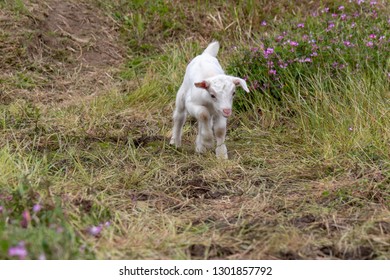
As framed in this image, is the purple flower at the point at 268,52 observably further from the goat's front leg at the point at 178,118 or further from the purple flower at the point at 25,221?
the purple flower at the point at 25,221

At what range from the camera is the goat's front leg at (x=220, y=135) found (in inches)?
237

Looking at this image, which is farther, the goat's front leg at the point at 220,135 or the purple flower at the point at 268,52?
the purple flower at the point at 268,52

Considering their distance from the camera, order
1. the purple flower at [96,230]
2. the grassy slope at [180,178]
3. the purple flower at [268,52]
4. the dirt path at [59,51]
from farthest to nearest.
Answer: the dirt path at [59,51]
the purple flower at [268,52]
the grassy slope at [180,178]
the purple flower at [96,230]

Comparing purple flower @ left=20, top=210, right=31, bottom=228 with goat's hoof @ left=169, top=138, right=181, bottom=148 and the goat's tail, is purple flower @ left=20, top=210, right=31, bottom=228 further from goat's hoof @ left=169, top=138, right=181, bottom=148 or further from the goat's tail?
the goat's tail

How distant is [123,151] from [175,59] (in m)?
2.74

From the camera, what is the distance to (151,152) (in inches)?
248

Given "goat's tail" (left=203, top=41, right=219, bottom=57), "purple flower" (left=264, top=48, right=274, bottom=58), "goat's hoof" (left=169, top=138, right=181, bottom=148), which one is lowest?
"goat's hoof" (left=169, top=138, right=181, bottom=148)

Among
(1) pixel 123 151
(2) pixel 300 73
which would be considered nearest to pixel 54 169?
(1) pixel 123 151

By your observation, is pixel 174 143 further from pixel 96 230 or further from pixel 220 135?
pixel 96 230

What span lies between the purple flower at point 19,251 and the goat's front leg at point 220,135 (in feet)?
9.65

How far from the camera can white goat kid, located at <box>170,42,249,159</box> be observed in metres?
5.63

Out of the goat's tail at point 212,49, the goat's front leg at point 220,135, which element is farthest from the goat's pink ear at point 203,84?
the goat's tail at point 212,49

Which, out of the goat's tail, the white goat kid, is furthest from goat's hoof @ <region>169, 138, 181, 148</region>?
the goat's tail

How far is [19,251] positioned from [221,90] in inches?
113
